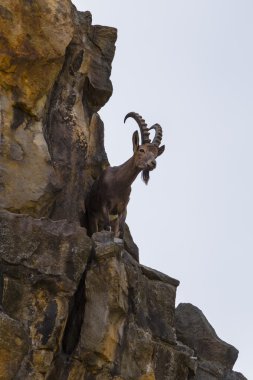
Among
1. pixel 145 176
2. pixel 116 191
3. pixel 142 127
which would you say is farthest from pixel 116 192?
pixel 142 127

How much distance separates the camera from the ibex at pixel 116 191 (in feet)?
84.7

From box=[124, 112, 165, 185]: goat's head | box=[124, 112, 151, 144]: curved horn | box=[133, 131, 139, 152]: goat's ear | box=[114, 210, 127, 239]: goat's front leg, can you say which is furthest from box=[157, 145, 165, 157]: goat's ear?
box=[114, 210, 127, 239]: goat's front leg

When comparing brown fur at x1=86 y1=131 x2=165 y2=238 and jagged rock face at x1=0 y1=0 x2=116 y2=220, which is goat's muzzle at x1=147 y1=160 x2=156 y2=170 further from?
jagged rock face at x1=0 y1=0 x2=116 y2=220

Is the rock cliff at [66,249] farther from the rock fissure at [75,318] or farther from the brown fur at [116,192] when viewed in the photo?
the brown fur at [116,192]

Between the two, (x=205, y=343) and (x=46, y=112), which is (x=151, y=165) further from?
(x=205, y=343)

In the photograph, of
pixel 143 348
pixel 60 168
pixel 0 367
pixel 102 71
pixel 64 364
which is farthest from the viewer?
pixel 102 71

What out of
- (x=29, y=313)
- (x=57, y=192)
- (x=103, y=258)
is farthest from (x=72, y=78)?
(x=29, y=313)

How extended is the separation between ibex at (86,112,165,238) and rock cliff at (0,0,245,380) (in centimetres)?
36

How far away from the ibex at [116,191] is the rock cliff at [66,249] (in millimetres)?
364

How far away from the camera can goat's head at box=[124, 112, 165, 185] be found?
25828mm

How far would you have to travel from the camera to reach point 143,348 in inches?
904

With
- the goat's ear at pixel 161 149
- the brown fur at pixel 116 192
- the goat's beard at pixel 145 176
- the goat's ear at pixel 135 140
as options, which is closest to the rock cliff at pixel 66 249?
the brown fur at pixel 116 192

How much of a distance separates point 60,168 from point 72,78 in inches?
108

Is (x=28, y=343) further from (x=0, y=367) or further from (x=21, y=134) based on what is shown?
(x=21, y=134)
